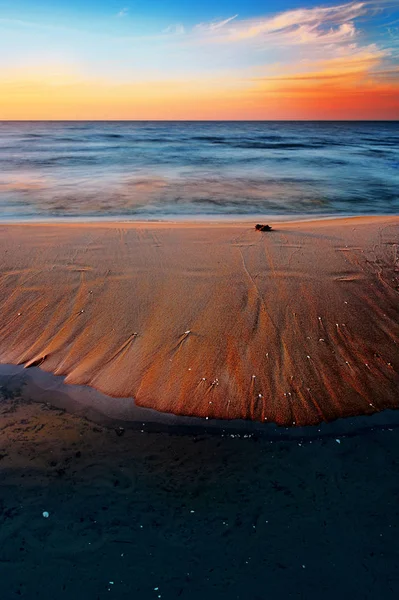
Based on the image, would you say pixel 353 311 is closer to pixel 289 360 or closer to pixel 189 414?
pixel 289 360

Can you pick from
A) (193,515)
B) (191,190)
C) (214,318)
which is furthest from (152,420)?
(191,190)

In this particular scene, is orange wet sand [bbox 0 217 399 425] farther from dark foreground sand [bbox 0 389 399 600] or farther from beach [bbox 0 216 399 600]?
dark foreground sand [bbox 0 389 399 600]

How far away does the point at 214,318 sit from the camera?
578cm

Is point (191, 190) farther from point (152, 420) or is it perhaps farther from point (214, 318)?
point (152, 420)

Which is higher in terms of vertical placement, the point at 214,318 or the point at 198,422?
the point at 214,318

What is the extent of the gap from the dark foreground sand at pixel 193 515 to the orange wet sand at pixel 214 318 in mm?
554

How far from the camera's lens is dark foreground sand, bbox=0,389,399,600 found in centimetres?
287

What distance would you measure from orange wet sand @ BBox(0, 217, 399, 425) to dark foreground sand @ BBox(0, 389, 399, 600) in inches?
21.8

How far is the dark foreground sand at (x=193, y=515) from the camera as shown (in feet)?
9.42

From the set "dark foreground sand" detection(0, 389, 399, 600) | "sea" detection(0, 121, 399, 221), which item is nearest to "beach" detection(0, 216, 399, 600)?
"dark foreground sand" detection(0, 389, 399, 600)

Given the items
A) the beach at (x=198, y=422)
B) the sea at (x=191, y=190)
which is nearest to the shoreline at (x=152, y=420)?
the beach at (x=198, y=422)

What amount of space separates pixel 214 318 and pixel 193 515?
2.84 metres

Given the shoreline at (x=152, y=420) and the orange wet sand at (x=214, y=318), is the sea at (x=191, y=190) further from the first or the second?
the shoreline at (x=152, y=420)

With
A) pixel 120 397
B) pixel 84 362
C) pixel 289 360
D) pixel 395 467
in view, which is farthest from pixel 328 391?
pixel 84 362
